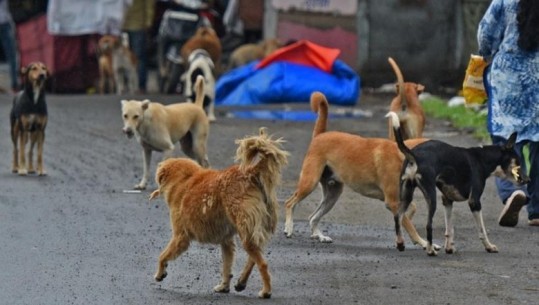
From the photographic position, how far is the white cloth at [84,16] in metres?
22.7

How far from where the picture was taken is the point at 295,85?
65.7ft

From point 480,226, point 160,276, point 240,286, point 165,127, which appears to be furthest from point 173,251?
point 165,127

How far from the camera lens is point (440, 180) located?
31.9 feet

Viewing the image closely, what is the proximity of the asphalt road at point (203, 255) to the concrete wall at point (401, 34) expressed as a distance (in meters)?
7.99

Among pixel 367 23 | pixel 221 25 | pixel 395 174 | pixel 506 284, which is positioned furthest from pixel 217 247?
pixel 221 25

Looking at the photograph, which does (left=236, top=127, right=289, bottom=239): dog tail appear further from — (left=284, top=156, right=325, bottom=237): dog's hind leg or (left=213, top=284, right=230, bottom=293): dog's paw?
(left=284, top=156, right=325, bottom=237): dog's hind leg

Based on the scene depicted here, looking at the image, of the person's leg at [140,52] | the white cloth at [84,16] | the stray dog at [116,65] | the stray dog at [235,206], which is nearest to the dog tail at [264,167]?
the stray dog at [235,206]

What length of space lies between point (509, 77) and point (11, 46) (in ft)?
46.0

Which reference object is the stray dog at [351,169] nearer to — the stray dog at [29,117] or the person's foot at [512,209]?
the person's foot at [512,209]

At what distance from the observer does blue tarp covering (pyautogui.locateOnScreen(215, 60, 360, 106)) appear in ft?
65.6

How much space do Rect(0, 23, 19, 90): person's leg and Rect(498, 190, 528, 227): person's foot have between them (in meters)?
13.8

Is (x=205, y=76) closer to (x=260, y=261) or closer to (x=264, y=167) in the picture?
(x=264, y=167)

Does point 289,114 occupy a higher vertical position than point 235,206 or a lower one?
lower

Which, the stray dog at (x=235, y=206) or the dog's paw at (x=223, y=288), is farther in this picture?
the dog's paw at (x=223, y=288)
